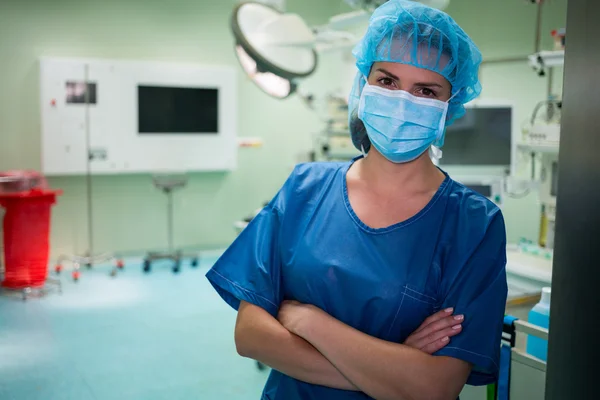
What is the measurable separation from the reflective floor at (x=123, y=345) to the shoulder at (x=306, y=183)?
6.22 feet

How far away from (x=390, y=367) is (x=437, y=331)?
109 mm

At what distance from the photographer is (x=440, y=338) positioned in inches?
43.3

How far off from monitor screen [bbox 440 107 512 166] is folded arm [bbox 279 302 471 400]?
271cm

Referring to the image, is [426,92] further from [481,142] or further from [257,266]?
[481,142]

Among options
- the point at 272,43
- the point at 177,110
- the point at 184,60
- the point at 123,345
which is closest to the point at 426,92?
the point at 272,43

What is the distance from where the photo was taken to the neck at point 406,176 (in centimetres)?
124

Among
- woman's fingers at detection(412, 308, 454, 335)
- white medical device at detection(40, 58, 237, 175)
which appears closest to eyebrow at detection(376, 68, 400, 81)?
woman's fingers at detection(412, 308, 454, 335)

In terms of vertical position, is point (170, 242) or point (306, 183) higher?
point (306, 183)

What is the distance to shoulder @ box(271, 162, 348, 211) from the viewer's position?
4.27 feet

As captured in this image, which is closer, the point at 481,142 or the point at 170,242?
the point at 481,142

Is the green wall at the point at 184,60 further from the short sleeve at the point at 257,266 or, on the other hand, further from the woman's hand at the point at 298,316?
the woman's hand at the point at 298,316

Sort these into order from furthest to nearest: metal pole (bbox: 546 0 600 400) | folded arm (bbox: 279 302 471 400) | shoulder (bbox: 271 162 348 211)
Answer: shoulder (bbox: 271 162 348 211), folded arm (bbox: 279 302 471 400), metal pole (bbox: 546 0 600 400)

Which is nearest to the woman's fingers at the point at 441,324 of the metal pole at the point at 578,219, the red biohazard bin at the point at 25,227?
the metal pole at the point at 578,219

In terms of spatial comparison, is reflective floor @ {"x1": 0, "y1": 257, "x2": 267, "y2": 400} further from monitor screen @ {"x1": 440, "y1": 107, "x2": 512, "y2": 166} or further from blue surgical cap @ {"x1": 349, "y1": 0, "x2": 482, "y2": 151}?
blue surgical cap @ {"x1": 349, "y1": 0, "x2": 482, "y2": 151}
